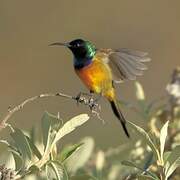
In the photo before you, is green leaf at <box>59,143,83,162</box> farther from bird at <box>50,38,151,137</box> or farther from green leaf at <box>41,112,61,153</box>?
bird at <box>50,38,151,137</box>

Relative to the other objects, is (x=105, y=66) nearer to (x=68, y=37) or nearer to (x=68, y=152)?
(x=68, y=152)

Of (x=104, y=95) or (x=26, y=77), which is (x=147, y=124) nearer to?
(x=104, y=95)

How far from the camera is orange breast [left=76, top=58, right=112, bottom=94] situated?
8.80ft

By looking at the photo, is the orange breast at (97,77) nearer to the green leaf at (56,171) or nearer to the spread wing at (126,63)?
the spread wing at (126,63)

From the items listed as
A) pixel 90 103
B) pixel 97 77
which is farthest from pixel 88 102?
pixel 97 77

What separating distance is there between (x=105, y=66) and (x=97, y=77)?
5 cm

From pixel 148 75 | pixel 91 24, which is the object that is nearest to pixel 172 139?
pixel 148 75

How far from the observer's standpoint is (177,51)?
13.2 m

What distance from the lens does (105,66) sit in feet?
8.98

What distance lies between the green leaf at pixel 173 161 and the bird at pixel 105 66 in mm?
1250

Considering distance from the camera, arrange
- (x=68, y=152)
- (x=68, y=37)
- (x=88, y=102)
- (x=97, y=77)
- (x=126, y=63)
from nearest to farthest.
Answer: (x=68, y=152), (x=88, y=102), (x=126, y=63), (x=97, y=77), (x=68, y=37)

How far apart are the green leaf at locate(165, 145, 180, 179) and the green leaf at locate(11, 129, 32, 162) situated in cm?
22

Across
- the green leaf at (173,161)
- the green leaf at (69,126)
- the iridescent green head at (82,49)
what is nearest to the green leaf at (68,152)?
the green leaf at (69,126)

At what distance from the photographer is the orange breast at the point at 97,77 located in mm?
2682
